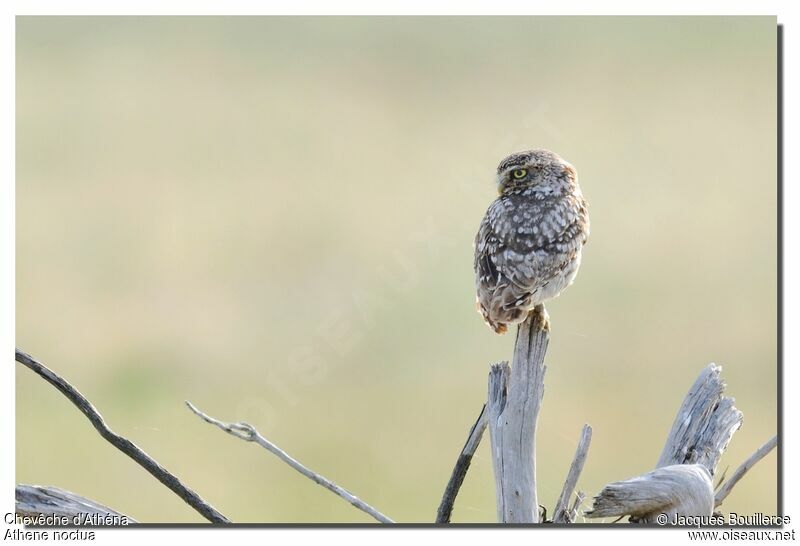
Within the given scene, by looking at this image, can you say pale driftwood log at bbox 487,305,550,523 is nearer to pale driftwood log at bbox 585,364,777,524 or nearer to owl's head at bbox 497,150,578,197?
pale driftwood log at bbox 585,364,777,524

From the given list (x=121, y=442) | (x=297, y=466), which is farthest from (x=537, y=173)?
(x=121, y=442)

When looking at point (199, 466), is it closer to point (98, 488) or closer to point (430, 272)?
point (98, 488)

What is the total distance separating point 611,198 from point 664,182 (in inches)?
51.2

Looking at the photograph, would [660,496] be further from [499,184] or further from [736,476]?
[499,184]

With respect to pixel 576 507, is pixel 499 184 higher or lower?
higher

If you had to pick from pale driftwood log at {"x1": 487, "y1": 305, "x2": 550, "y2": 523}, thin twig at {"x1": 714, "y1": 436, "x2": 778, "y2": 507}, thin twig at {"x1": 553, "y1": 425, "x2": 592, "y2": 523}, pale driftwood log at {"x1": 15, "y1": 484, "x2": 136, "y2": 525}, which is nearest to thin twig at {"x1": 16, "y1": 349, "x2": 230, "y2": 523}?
pale driftwood log at {"x1": 15, "y1": 484, "x2": 136, "y2": 525}

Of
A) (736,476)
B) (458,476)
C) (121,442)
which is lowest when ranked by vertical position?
(121,442)

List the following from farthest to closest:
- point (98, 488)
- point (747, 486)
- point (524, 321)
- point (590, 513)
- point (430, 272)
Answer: point (430, 272) → point (98, 488) → point (747, 486) → point (524, 321) → point (590, 513)

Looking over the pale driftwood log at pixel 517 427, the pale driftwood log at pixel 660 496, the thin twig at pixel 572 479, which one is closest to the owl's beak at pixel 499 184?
the pale driftwood log at pixel 517 427

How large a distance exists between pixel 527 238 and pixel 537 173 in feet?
1.68

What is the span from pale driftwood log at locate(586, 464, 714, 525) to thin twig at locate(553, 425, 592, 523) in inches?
4.4

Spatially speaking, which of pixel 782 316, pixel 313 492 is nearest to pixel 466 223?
pixel 313 492

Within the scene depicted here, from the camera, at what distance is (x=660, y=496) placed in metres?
3.93

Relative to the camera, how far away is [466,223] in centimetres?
915
